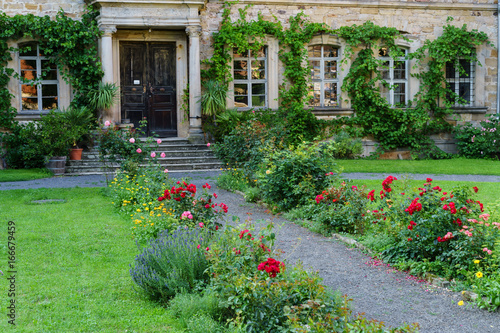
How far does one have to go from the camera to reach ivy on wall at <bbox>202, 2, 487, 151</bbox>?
14492 millimetres

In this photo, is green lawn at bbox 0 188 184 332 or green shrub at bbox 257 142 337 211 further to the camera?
green shrub at bbox 257 142 337 211

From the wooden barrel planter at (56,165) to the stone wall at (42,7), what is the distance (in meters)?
3.89

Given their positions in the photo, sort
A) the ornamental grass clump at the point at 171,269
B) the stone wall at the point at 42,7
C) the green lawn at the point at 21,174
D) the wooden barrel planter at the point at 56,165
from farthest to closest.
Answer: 1. the stone wall at the point at 42,7
2. the wooden barrel planter at the point at 56,165
3. the green lawn at the point at 21,174
4. the ornamental grass clump at the point at 171,269

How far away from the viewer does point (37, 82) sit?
541 inches

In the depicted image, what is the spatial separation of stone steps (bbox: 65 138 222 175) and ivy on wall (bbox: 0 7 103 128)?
1.86 metres

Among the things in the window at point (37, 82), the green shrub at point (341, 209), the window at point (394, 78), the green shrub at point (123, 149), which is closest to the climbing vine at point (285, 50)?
the window at point (394, 78)

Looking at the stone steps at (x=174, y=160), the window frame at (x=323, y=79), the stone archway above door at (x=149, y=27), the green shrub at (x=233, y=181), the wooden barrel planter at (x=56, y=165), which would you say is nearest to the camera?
the green shrub at (x=233, y=181)

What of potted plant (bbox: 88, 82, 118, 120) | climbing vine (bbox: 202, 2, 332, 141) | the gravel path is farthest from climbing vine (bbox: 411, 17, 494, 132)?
the gravel path

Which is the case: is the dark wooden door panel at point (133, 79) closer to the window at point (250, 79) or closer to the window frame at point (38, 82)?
the window frame at point (38, 82)

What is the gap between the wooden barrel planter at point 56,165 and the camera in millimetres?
11992

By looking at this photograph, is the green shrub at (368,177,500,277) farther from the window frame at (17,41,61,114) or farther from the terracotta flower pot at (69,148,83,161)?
the window frame at (17,41,61,114)

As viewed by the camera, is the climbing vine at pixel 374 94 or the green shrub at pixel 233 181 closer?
the green shrub at pixel 233 181

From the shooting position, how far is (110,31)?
518 inches

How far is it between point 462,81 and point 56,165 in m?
11.6
